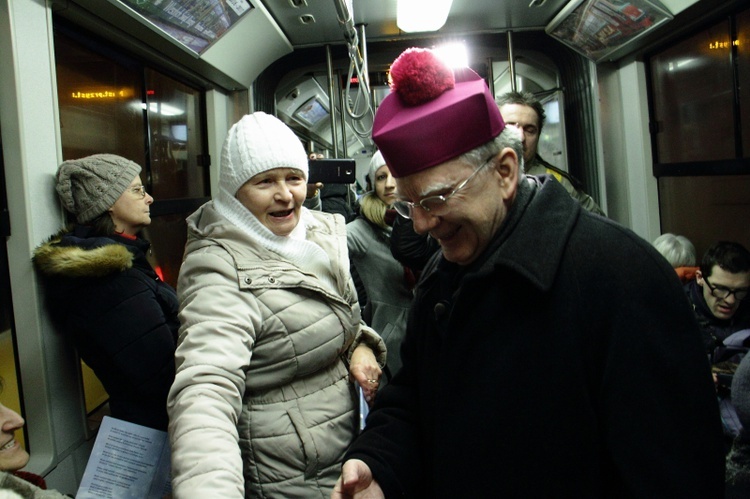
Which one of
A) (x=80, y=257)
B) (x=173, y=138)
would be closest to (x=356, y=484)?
(x=80, y=257)

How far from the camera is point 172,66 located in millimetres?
2971

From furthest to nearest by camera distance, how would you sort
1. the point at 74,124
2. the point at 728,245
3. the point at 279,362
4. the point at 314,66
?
the point at 314,66 < the point at 728,245 < the point at 74,124 < the point at 279,362

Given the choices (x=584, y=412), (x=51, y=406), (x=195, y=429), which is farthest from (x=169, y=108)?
(x=584, y=412)

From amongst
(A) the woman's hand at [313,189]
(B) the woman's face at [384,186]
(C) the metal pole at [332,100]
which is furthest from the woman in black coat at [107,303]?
(C) the metal pole at [332,100]

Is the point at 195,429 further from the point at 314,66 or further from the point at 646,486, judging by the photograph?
the point at 314,66

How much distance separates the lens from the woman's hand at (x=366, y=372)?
1.42 m

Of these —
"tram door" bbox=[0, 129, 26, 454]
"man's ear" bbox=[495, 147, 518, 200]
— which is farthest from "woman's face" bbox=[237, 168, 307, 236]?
"tram door" bbox=[0, 129, 26, 454]

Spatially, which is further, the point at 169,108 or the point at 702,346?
the point at 169,108

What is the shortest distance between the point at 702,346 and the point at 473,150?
0.49 metres

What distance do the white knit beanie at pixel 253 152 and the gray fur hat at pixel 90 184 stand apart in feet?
2.39

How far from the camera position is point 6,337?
1818 mm

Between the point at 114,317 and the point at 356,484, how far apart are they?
3.47 ft

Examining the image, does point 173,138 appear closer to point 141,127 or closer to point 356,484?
point 141,127

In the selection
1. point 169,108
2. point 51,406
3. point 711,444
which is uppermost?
point 169,108
